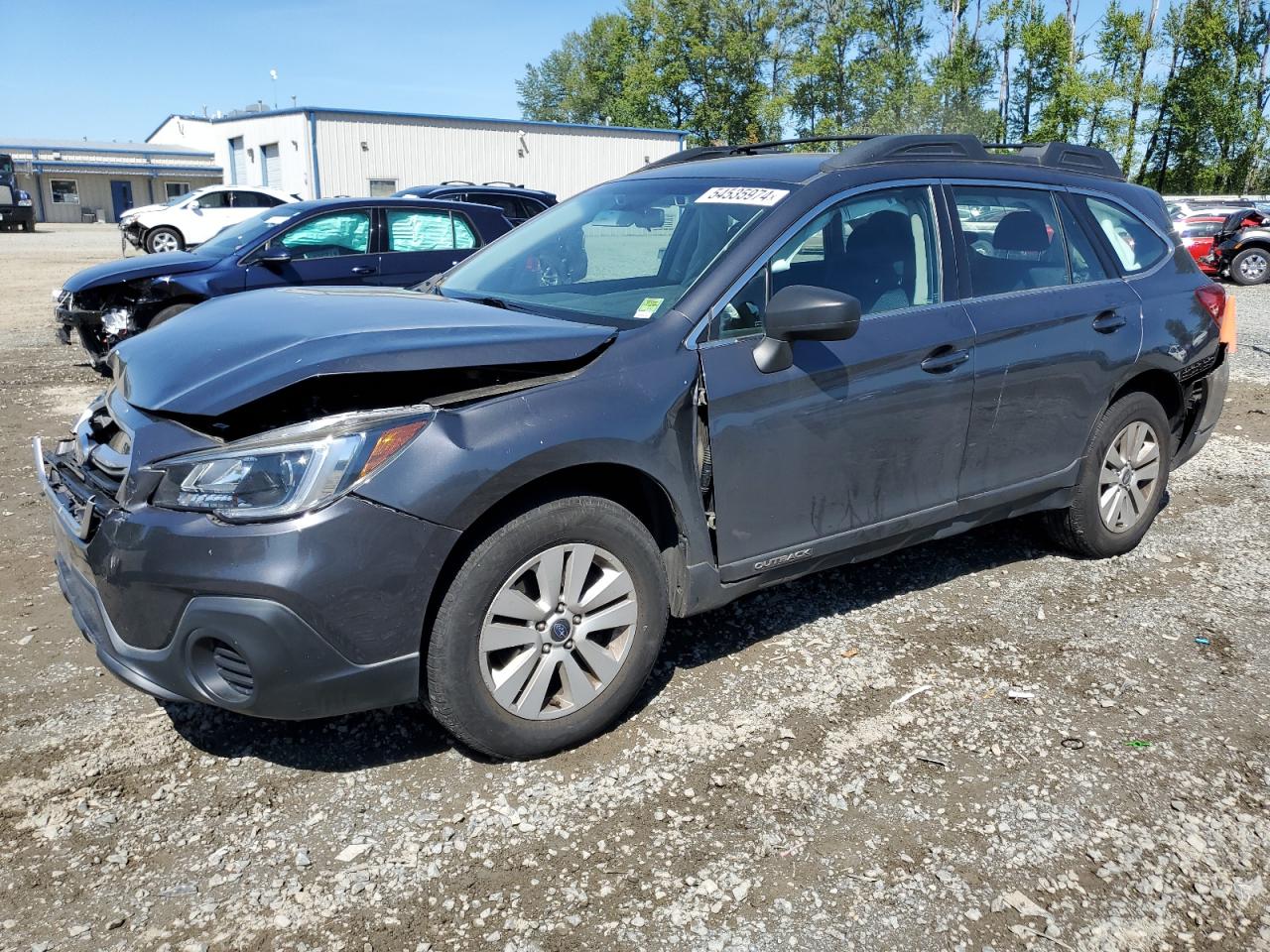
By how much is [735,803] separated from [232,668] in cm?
142

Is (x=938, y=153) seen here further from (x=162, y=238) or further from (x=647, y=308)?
(x=162, y=238)

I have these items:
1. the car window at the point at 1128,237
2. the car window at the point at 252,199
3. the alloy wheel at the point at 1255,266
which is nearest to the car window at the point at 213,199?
the car window at the point at 252,199

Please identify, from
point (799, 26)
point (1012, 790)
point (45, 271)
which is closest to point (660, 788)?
point (1012, 790)

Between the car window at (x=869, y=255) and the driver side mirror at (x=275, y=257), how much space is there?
630 centimetres

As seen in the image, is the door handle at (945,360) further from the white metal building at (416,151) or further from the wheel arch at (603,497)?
the white metal building at (416,151)

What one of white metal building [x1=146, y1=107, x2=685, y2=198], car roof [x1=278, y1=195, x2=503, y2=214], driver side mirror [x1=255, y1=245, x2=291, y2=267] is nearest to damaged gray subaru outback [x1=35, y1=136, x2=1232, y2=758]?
driver side mirror [x1=255, y1=245, x2=291, y2=267]

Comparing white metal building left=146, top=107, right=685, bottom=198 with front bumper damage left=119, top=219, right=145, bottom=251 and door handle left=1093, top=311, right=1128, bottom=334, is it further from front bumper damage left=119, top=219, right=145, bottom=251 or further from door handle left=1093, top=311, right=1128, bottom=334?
door handle left=1093, top=311, right=1128, bottom=334

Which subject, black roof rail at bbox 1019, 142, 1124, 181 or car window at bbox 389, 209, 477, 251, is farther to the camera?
car window at bbox 389, 209, 477, 251

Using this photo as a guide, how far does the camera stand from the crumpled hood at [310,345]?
8.91ft

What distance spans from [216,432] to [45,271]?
21.4 metres

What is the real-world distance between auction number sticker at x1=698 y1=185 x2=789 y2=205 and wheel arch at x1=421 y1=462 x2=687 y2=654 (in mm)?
1134

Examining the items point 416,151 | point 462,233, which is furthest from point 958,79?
point 462,233

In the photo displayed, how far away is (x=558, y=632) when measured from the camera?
9.71 ft

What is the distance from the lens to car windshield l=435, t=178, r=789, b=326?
3463 mm
